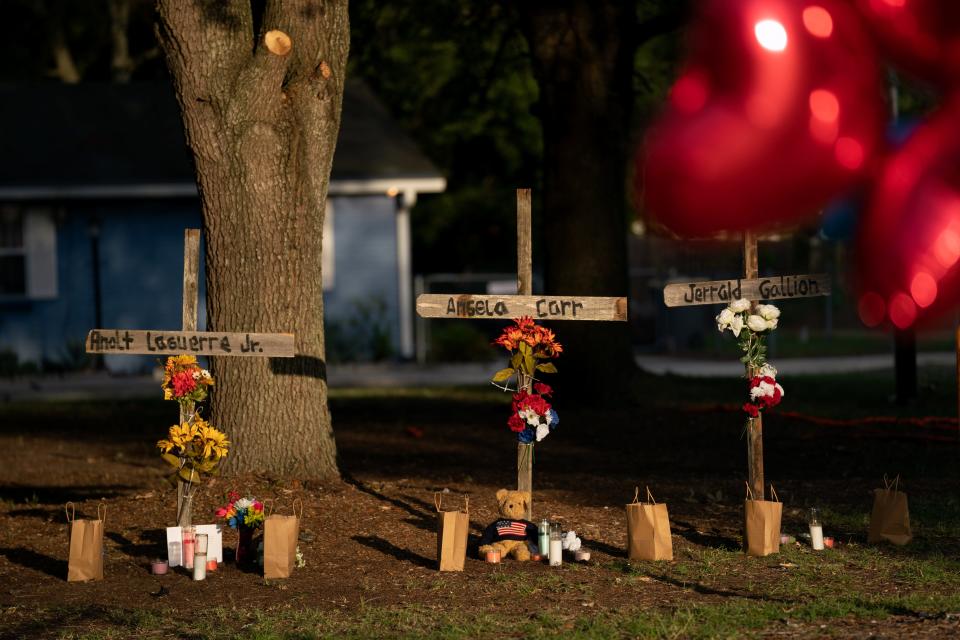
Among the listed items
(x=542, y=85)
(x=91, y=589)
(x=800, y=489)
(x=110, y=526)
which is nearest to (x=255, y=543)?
(x=91, y=589)

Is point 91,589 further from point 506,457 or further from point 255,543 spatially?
point 506,457

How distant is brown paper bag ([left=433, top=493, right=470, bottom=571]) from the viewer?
8.16 meters

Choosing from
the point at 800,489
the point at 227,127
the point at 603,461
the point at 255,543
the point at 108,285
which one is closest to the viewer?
the point at 255,543

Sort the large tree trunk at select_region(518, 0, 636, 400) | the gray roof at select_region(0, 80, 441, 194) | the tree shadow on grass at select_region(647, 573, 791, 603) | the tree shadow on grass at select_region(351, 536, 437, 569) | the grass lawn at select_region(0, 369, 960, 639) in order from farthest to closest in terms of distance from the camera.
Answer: the gray roof at select_region(0, 80, 441, 194), the large tree trunk at select_region(518, 0, 636, 400), the tree shadow on grass at select_region(351, 536, 437, 569), the tree shadow on grass at select_region(647, 573, 791, 603), the grass lawn at select_region(0, 369, 960, 639)

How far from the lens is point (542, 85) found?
15.9 metres

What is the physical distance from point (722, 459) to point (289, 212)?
16.5 feet

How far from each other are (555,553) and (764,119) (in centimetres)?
599

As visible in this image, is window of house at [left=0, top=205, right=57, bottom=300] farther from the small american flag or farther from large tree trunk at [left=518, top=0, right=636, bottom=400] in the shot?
the small american flag

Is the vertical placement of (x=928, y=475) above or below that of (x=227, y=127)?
below

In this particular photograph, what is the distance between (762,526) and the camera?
847 centimetres

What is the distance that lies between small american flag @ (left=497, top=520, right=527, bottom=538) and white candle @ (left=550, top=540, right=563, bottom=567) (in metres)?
0.23

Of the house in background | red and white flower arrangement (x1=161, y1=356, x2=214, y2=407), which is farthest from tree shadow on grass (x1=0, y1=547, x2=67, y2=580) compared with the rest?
the house in background

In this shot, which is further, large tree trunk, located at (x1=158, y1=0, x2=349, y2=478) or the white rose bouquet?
large tree trunk, located at (x1=158, y1=0, x2=349, y2=478)

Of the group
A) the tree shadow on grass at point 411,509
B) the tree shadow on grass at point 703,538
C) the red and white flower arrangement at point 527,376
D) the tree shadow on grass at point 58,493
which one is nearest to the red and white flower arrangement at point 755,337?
the tree shadow on grass at point 703,538
